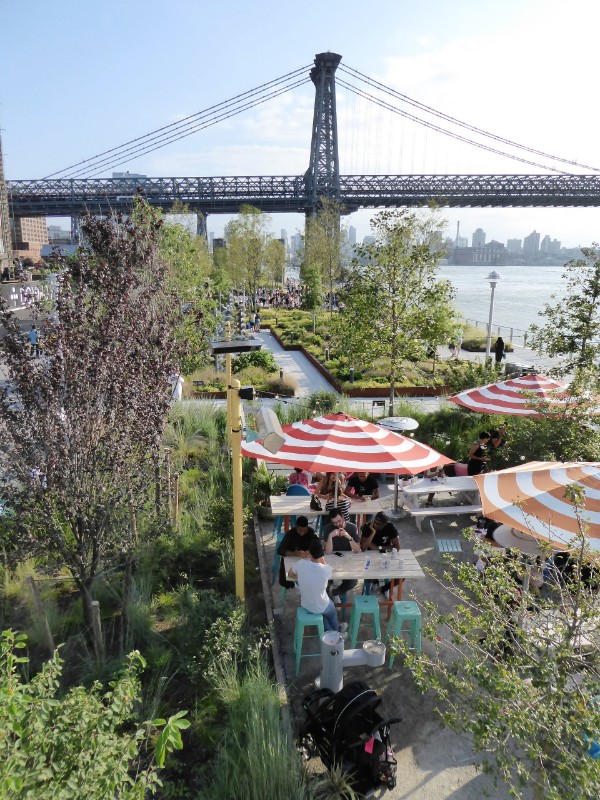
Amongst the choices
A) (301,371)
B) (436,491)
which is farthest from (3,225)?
(436,491)

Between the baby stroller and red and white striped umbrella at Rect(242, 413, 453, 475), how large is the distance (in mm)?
2265

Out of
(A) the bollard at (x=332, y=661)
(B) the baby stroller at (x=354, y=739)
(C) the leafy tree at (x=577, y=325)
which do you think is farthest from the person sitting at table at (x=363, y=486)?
(C) the leafy tree at (x=577, y=325)

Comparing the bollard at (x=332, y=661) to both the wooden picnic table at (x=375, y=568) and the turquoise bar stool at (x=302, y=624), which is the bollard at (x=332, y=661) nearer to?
the turquoise bar stool at (x=302, y=624)

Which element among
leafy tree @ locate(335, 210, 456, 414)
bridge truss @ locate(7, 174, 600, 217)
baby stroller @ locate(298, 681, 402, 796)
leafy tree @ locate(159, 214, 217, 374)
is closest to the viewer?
baby stroller @ locate(298, 681, 402, 796)

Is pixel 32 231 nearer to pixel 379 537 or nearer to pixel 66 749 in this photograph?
pixel 379 537

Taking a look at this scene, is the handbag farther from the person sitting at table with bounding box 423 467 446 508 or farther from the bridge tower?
the bridge tower

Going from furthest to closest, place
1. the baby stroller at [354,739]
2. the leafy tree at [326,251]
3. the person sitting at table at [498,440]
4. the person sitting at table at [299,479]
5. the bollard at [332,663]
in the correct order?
1. the leafy tree at [326,251]
2. the person sitting at table at [498,440]
3. the person sitting at table at [299,479]
4. the bollard at [332,663]
5. the baby stroller at [354,739]

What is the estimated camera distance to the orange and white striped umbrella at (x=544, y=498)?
14.2ft

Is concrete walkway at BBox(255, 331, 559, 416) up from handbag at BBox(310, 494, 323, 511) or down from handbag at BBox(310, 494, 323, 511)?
down

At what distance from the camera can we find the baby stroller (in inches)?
147

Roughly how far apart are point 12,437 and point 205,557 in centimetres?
288

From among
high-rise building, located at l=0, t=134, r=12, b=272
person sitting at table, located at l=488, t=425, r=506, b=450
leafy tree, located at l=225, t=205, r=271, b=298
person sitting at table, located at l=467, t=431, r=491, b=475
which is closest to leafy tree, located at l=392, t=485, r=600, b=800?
person sitting at table, located at l=467, t=431, r=491, b=475

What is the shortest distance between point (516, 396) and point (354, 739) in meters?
6.35

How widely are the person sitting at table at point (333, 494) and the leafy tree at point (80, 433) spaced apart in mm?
2510
